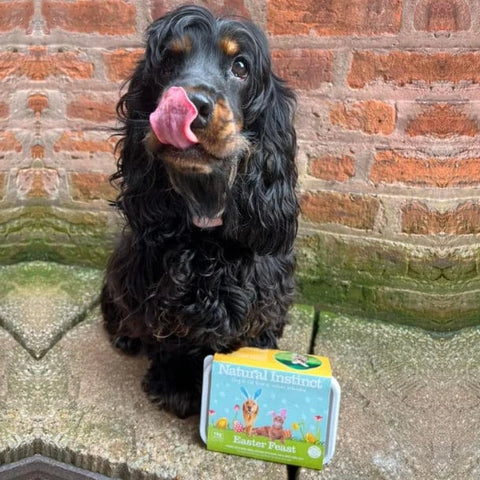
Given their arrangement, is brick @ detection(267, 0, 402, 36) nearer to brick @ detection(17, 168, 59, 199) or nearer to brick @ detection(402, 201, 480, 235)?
brick @ detection(402, 201, 480, 235)

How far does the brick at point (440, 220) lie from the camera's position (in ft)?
5.71

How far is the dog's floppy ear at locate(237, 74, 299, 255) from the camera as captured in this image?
1283 millimetres

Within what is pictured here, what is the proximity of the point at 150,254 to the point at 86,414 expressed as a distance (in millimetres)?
467

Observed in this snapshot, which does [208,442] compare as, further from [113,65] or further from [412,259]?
[113,65]

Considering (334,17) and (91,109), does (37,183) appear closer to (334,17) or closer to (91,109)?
(91,109)

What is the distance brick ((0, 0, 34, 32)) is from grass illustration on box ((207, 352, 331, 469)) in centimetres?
135

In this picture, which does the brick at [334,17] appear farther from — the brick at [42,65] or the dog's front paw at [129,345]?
the dog's front paw at [129,345]

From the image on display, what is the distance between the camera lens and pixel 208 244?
1.32 m

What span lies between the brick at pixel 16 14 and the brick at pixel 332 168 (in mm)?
1077

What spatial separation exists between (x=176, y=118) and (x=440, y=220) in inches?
41.9

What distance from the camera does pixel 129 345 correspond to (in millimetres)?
1666

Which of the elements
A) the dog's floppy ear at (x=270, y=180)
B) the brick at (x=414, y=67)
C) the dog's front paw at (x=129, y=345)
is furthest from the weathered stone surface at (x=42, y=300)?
the brick at (x=414, y=67)

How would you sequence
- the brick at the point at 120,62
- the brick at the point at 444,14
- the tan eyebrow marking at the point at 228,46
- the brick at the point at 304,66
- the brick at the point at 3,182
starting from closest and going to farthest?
1. the tan eyebrow marking at the point at 228,46
2. the brick at the point at 444,14
3. the brick at the point at 304,66
4. the brick at the point at 120,62
5. the brick at the point at 3,182

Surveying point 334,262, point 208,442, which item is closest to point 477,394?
point 334,262
